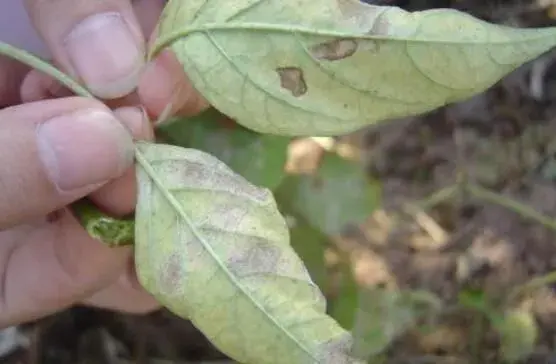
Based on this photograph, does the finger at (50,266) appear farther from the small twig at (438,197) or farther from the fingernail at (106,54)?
the small twig at (438,197)

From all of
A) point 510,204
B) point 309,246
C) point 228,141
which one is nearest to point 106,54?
point 228,141

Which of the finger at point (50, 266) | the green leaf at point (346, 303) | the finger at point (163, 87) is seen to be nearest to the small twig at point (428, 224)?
the green leaf at point (346, 303)

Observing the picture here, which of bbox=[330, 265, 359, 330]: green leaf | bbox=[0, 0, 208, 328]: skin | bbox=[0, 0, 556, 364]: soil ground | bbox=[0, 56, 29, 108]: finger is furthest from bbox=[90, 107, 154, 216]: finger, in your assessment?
bbox=[0, 0, 556, 364]: soil ground

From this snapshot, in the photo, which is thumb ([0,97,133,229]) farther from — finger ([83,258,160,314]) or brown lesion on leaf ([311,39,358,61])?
finger ([83,258,160,314])

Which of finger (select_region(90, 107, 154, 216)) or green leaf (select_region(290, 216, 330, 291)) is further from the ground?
finger (select_region(90, 107, 154, 216))

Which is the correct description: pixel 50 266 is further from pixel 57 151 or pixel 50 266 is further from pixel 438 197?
pixel 438 197

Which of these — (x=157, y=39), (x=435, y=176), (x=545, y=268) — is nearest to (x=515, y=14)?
(x=435, y=176)
